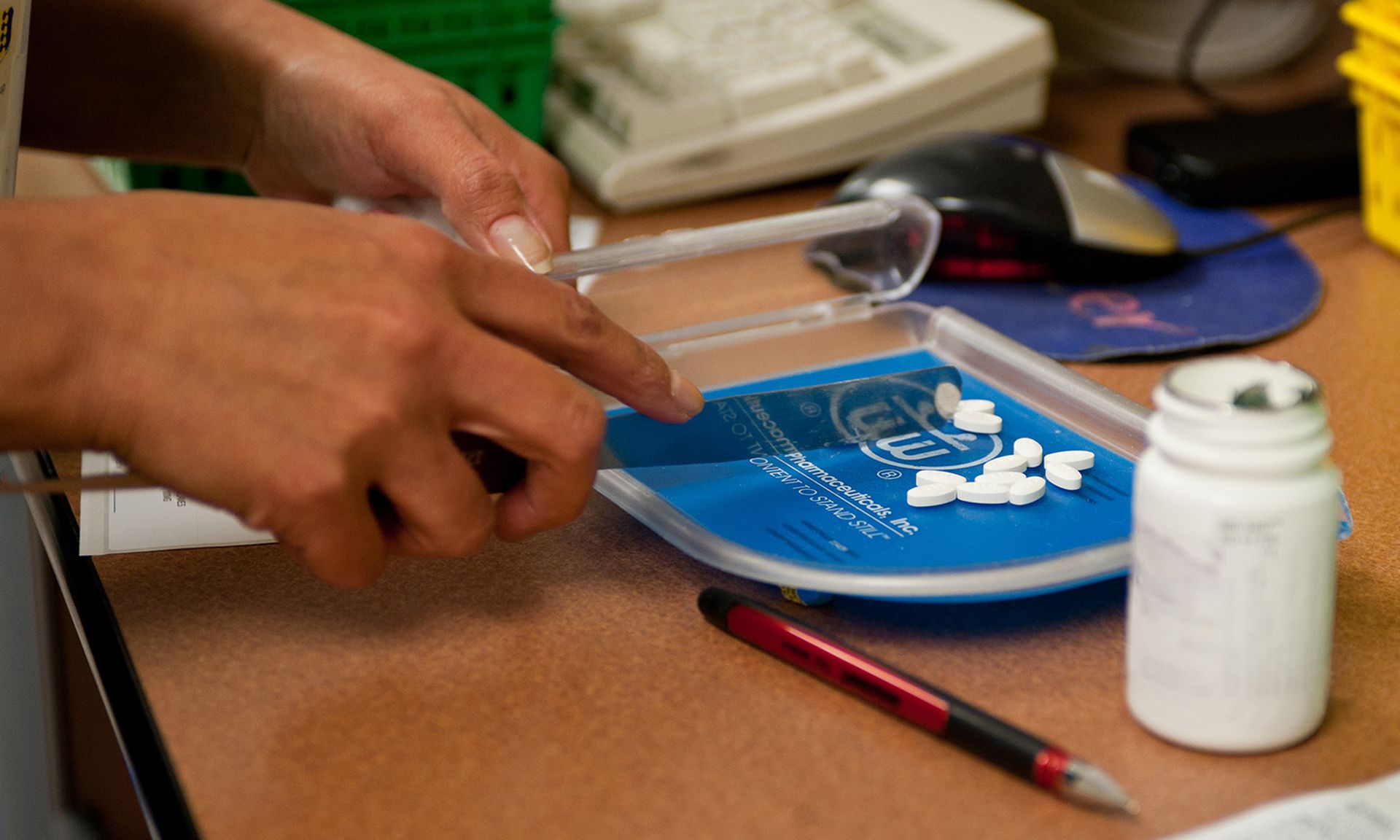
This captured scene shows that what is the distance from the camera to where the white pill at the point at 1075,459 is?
0.56m

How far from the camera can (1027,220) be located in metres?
0.86

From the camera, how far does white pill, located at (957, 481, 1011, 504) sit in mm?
536

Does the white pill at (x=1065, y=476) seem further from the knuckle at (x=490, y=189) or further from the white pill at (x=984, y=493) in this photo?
the knuckle at (x=490, y=189)

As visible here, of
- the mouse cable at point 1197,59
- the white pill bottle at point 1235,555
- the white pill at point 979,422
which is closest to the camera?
the white pill bottle at point 1235,555

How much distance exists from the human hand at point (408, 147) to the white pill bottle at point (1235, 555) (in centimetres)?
35

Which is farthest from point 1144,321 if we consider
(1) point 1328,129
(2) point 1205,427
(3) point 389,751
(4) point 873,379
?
(3) point 389,751

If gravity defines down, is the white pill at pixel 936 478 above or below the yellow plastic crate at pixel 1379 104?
below

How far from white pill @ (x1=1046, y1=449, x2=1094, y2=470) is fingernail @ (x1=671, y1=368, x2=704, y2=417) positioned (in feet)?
0.50

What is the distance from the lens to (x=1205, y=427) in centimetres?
38

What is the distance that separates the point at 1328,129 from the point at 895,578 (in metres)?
0.73

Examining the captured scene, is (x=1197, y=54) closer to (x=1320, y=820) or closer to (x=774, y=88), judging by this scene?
(x=774, y=88)

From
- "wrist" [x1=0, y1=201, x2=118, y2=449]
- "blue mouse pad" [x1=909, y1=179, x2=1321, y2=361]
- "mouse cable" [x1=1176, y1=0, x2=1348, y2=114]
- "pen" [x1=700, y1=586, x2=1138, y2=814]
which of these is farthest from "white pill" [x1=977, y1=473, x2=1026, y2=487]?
"mouse cable" [x1=1176, y1=0, x2=1348, y2=114]

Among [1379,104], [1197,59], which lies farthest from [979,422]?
[1197,59]

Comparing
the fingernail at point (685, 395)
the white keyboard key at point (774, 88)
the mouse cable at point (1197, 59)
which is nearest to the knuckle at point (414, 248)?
the fingernail at point (685, 395)
